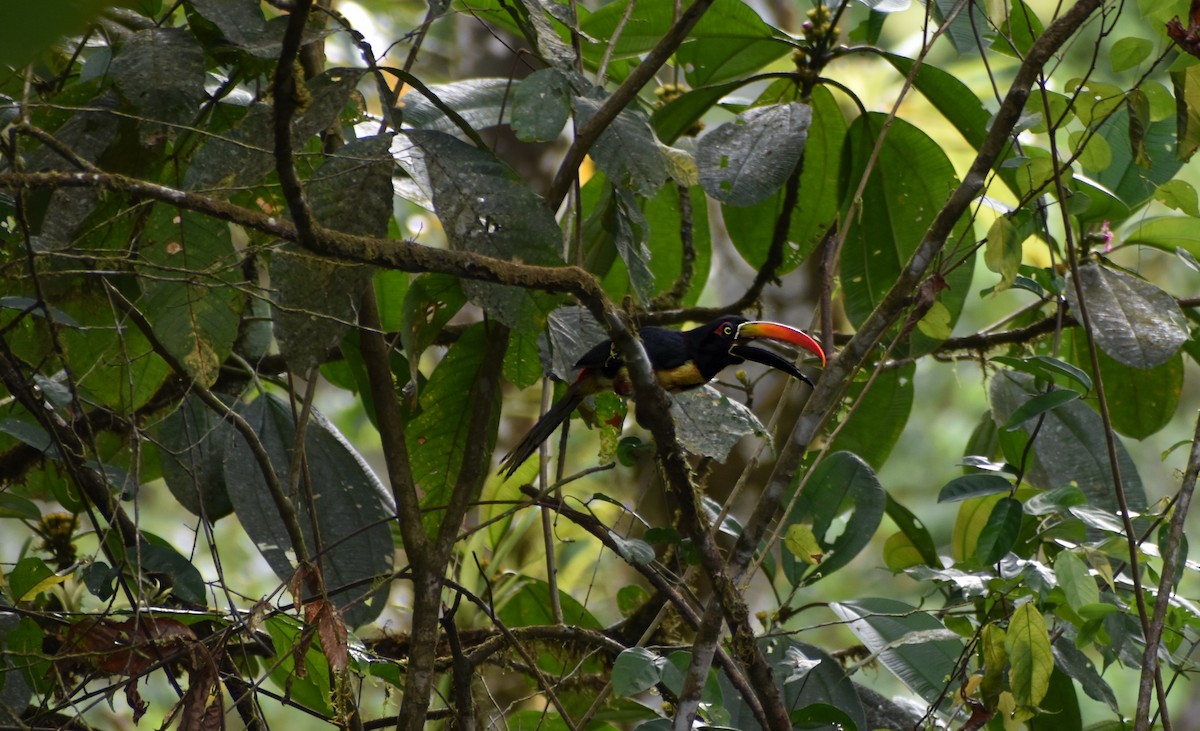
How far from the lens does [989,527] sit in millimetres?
1972

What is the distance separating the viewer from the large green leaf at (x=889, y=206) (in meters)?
2.84

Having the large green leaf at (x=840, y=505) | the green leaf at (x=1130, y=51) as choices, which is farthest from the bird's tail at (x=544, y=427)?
the green leaf at (x=1130, y=51)

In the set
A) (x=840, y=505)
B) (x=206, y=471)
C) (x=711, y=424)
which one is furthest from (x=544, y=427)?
(x=206, y=471)

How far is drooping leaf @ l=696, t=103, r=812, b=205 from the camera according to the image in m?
2.49

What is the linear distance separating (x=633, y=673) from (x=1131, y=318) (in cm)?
147

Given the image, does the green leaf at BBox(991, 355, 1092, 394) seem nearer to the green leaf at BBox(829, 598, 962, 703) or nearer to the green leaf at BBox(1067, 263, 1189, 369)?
the green leaf at BBox(1067, 263, 1189, 369)

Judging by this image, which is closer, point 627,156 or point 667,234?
point 627,156

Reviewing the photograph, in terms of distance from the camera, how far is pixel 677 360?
2.58 m

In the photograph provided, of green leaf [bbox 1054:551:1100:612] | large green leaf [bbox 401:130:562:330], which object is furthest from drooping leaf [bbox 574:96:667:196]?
green leaf [bbox 1054:551:1100:612]

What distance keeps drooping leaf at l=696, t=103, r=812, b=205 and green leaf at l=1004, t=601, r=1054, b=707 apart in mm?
1152

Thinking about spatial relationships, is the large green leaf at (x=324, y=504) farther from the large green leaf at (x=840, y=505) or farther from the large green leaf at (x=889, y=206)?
the large green leaf at (x=889, y=206)

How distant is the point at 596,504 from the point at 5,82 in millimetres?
3094

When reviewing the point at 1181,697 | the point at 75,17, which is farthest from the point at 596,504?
the point at 1181,697

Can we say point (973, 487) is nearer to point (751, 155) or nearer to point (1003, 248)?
point (1003, 248)
